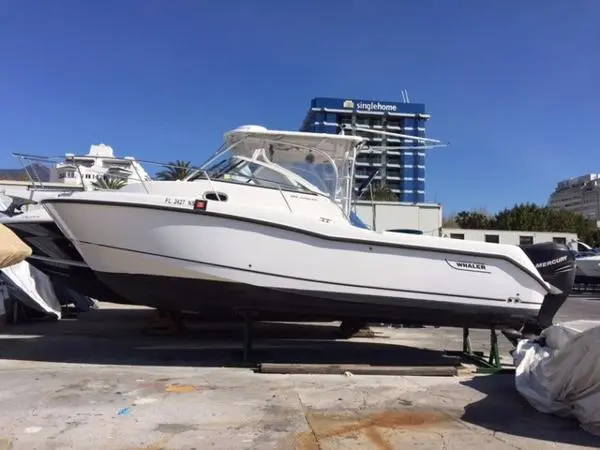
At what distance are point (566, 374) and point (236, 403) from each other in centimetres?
281

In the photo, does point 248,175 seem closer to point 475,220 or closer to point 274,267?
point 274,267

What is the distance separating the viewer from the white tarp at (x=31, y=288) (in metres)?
8.97

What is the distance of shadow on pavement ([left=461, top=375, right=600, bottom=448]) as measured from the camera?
4.28 metres

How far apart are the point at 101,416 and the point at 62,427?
347 millimetres

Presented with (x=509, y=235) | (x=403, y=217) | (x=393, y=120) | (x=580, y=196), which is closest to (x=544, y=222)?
(x=509, y=235)

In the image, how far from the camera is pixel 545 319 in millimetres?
7043

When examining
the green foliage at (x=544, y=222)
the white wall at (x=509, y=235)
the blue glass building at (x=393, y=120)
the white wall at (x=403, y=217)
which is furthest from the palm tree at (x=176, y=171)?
the blue glass building at (x=393, y=120)

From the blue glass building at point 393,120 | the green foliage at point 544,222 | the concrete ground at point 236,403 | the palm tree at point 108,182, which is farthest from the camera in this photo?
the blue glass building at point 393,120

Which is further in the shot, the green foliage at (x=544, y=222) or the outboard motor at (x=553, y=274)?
the green foliage at (x=544, y=222)

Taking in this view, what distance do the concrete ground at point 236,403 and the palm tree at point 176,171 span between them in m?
2.28

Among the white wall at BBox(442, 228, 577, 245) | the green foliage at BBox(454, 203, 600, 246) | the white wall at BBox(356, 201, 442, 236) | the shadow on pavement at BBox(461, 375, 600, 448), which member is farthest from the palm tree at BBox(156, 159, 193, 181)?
the green foliage at BBox(454, 203, 600, 246)

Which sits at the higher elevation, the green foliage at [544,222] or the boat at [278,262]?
the green foliage at [544,222]

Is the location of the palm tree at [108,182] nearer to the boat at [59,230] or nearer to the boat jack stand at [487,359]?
the boat at [59,230]

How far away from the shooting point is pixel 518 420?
186 inches
